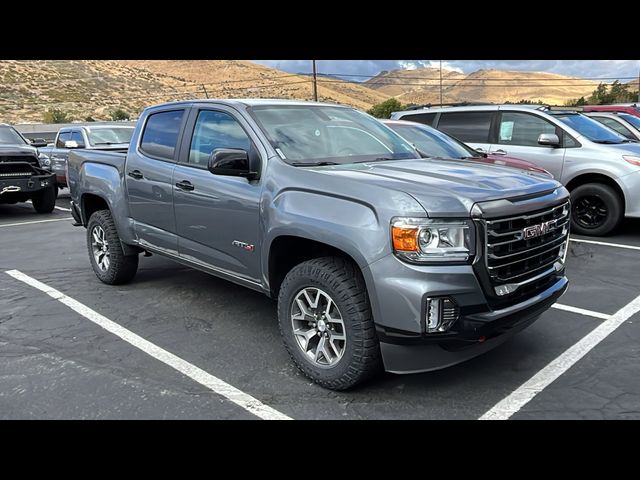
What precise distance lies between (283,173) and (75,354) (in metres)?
2.13

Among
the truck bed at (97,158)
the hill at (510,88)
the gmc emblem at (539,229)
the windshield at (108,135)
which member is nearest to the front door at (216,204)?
the truck bed at (97,158)

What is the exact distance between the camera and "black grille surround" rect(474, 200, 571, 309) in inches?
115

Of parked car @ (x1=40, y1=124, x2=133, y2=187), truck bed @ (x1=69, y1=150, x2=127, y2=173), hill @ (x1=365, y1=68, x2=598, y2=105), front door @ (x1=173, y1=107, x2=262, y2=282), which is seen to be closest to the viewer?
front door @ (x1=173, y1=107, x2=262, y2=282)

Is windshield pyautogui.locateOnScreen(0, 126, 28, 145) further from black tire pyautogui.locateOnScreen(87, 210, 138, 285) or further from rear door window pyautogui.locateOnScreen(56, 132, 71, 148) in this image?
black tire pyautogui.locateOnScreen(87, 210, 138, 285)

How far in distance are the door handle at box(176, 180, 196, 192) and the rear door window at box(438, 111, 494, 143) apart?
587cm

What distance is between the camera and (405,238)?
2865mm

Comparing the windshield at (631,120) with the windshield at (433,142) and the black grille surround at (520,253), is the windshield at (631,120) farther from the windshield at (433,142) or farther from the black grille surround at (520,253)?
the black grille surround at (520,253)

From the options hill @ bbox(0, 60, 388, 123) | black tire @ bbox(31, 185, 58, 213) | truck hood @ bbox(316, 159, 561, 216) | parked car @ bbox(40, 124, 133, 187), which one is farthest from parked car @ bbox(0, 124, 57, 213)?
hill @ bbox(0, 60, 388, 123)

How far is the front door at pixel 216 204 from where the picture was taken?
12.6ft

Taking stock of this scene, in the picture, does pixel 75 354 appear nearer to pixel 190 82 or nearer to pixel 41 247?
pixel 41 247

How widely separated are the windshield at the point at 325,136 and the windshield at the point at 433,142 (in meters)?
2.28

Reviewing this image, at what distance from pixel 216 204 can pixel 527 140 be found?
19.6 feet

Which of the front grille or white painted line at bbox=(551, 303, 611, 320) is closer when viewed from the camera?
the front grille
